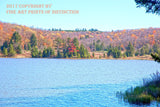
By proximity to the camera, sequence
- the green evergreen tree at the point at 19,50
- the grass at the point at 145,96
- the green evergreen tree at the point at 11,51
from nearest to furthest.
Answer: the grass at the point at 145,96 → the green evergreen tree at the point at 11,51 → the green evergreen tree at the point at 19,50

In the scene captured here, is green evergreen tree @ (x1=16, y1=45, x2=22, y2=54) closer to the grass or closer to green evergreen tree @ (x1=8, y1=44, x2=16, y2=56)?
green evergreen tree @ (x1=8, y1=44, x2=16, y2=56)

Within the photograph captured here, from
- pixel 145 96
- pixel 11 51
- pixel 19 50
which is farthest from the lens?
pixel 19 50

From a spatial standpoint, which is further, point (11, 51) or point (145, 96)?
point (11, 51)

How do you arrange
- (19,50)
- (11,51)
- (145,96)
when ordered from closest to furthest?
(145,96) → (11,51) → (19,50)

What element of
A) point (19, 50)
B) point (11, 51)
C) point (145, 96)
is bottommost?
point (145, 96)

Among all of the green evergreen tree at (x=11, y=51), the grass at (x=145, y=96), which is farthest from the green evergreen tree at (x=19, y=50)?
the grass at (x=145, y=96)

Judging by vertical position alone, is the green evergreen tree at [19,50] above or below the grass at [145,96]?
above

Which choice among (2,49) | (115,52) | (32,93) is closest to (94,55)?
(115,52)

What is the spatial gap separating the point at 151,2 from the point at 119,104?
24.8 ft

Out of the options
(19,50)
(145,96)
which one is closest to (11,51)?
(19,50)

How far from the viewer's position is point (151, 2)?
55.9ft

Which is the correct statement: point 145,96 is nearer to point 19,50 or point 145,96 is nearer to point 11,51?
point 11,51

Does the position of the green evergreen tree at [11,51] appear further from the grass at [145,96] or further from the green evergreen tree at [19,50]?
the grass at [145,96]

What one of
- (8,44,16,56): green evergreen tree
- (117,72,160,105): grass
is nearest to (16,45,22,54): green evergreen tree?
(8,44,16,56): green evergreen tree
